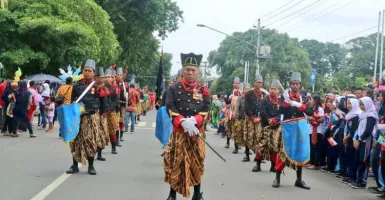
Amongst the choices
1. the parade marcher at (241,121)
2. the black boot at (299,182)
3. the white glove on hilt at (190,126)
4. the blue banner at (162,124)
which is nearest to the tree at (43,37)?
the parade marcher at (241,121)

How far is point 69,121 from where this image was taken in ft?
32.6

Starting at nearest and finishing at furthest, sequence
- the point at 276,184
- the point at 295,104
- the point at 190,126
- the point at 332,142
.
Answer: the point at 190,126 < the point at 295,104 < the point at 276,184 < the point at 332,142

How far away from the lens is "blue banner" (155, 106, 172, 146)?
409 inches

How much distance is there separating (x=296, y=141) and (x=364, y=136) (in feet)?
4.23

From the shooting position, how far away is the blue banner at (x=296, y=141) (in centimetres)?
961

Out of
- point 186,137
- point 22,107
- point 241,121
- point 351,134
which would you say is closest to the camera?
point 186,137

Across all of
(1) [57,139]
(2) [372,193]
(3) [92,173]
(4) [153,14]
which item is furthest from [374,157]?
(4) [153,14]

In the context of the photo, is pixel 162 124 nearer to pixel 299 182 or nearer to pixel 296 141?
pixel 296 141

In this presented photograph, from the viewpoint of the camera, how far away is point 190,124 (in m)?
7.35

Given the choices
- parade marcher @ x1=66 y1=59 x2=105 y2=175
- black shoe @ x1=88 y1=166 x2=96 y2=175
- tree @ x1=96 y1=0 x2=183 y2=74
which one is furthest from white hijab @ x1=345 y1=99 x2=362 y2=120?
tree @ x1=96 y1=0 x2=183 y2=74

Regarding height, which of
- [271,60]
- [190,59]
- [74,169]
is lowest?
[74,169]

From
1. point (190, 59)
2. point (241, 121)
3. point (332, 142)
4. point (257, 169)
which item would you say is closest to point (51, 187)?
point (190, 59)

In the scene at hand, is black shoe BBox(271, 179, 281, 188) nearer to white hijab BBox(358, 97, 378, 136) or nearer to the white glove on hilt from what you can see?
white hijab BBox(358, 97, 378, 136)

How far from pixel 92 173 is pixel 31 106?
1034 cm
